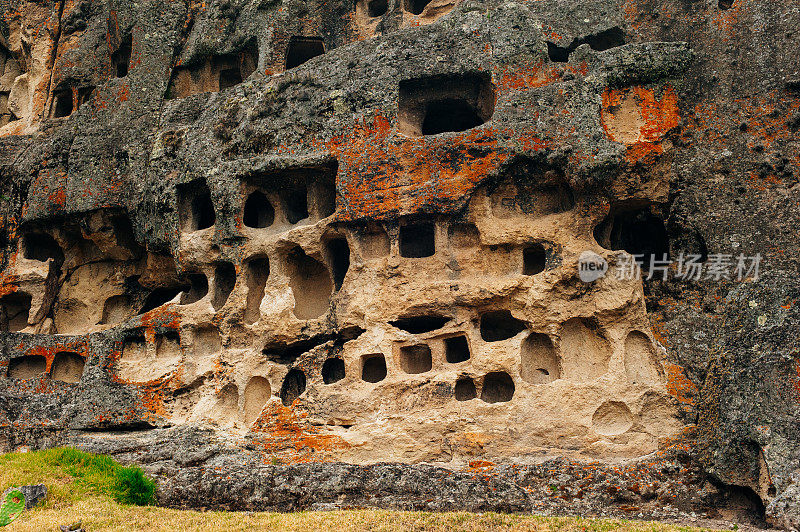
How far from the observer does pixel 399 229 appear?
38.2 feet

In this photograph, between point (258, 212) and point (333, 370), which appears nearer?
point (333, 370)

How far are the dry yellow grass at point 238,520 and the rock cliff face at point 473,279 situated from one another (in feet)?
2.00

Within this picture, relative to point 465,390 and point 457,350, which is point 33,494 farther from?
point 457,350

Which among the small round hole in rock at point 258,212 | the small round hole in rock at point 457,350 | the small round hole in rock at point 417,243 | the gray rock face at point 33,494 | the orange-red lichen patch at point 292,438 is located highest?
the small round hole in rock at point 258,212

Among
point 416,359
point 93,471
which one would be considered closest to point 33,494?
point 93,471

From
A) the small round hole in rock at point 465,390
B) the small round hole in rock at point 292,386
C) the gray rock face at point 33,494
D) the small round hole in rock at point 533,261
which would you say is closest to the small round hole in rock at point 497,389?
the small round hole in rock at point 465,390

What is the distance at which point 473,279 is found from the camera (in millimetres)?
11227

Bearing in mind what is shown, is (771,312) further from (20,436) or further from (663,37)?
(20,436)

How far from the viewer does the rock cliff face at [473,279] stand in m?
9.59

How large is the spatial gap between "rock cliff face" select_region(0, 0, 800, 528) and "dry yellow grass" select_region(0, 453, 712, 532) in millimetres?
608

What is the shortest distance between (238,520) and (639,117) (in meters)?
8.10

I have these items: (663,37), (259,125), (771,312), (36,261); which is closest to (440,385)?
(771,312)

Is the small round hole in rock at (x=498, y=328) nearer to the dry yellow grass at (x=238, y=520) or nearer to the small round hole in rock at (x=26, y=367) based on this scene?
the dry yellow grass at (x=238, y=520)
